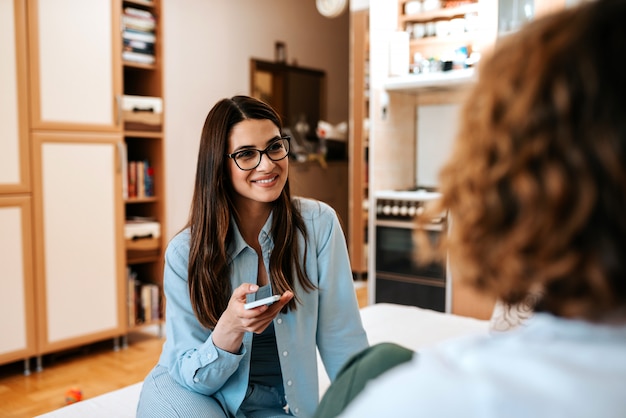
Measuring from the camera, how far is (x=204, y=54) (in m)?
4.46

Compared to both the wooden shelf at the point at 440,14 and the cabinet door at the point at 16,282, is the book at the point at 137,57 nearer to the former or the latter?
the cabinet door at the point at 16,282

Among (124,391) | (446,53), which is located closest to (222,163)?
(124,391)

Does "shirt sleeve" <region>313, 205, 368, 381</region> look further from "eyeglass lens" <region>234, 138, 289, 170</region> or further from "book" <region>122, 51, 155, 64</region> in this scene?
"book" <region>122, 51, 155, 64</region>

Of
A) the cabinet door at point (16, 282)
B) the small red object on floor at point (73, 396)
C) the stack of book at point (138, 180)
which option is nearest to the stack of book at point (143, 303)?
the stack of book at point (138, 180)

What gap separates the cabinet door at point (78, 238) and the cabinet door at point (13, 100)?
8 centimetres

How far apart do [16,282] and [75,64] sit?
110 cm

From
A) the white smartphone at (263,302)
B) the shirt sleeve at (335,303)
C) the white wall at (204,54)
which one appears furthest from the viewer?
the white wall at (204,54)

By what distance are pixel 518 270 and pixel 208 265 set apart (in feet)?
3.35

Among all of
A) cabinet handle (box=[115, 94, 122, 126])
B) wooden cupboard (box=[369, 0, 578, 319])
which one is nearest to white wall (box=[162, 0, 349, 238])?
cabinet handle (box=[115, 94, 122, 126])

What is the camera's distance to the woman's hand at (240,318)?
4.14 feet

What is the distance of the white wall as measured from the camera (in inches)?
167

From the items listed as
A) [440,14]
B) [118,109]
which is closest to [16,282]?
[118,109]

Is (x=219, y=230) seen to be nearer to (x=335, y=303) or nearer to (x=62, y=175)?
(x=335, y=303)

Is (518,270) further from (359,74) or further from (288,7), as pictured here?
(288,7)
